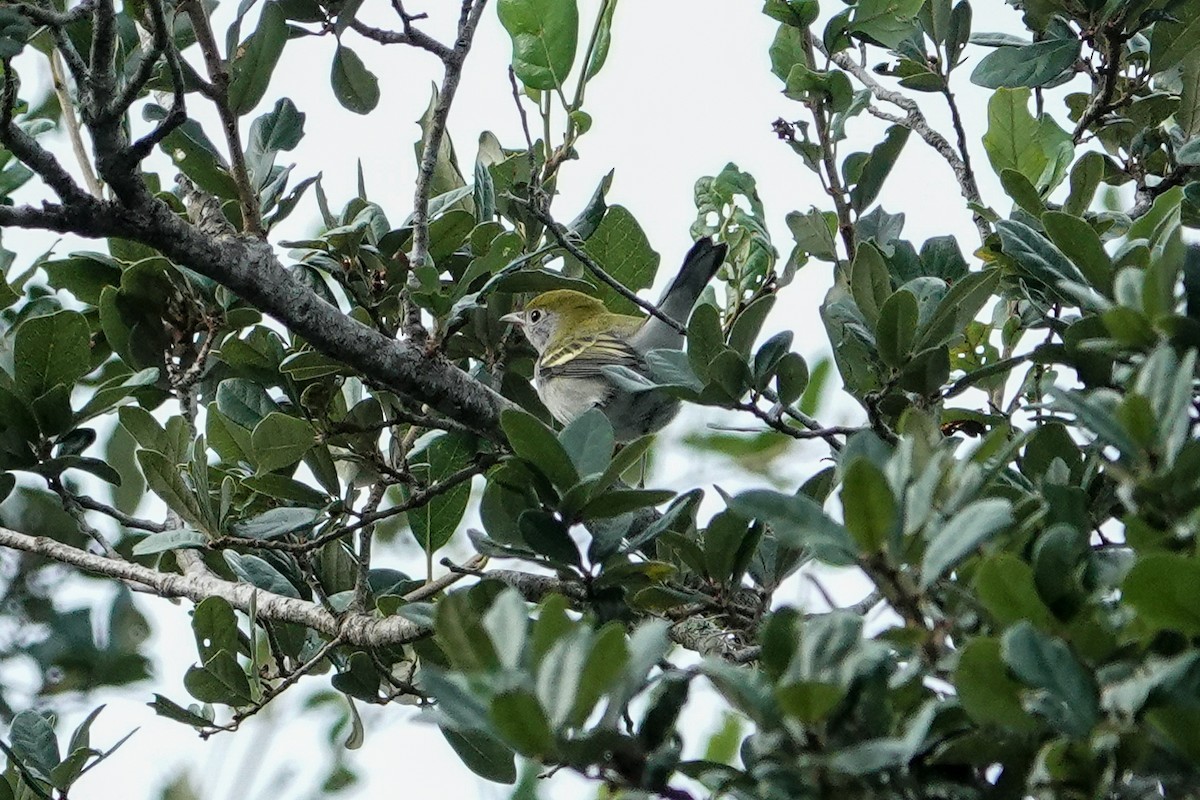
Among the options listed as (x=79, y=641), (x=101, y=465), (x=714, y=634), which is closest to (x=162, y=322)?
(x=101, y=465)

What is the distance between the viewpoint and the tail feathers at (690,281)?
4836 millimetres

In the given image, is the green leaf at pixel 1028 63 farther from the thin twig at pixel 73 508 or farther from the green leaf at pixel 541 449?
the thin twig at pixel 73 508

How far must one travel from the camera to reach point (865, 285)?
2.33m

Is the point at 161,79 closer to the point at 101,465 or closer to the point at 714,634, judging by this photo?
the point at 101,465

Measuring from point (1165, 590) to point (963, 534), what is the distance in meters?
0.18

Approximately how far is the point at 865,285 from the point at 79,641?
3.69m

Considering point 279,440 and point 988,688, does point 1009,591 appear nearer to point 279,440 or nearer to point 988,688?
point 988,688

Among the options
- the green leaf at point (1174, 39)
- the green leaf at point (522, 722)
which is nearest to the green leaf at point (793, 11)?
the green leaf at point (1174, 39)

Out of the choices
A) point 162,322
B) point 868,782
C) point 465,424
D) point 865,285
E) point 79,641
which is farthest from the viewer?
point 79,641

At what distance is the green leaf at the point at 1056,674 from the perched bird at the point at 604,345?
9.55ft

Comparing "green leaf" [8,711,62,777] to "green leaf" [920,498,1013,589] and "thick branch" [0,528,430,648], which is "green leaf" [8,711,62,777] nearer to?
"thick branch" [0,528,430,648]

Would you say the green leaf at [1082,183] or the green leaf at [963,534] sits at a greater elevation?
the green leaf at [1082,183]

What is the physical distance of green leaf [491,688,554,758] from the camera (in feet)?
3.97

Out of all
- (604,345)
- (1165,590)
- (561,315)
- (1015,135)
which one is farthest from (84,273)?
(561,315)
